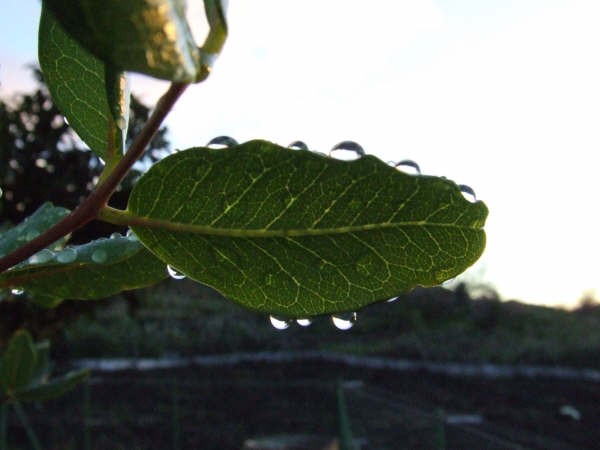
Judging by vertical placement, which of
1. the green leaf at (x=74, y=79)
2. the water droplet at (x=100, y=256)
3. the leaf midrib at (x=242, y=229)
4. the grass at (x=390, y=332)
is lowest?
the leaf midrib at (x=242, y=229)

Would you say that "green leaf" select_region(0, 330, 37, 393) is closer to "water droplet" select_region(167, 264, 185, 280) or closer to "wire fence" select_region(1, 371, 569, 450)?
"water droplet" select_region(167, 264, 185, 280)

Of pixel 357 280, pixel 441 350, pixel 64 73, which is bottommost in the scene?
pixel 357 280

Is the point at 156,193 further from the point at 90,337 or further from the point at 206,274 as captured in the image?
the point at 90,337

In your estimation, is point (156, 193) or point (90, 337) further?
point (90, 337)

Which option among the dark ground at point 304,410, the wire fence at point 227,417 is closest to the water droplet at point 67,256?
the dark ground at point 304,410

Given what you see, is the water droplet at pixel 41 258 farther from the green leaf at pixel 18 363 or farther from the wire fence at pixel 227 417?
the wire fence at pixel 227 417

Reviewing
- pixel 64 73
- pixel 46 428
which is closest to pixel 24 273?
pixel 64 73
